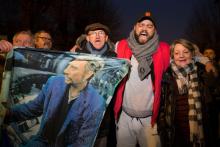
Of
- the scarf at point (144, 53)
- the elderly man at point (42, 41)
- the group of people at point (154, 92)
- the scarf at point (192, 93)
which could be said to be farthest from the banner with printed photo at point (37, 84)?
the elderly man at point (42, 41)

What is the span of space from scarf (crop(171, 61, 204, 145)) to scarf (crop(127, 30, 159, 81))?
0.39m

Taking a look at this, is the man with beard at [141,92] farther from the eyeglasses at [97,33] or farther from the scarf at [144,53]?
the eyeglasses at [97,33]

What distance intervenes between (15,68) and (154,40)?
74.2 inches

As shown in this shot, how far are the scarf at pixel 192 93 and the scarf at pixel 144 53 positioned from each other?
1.28 ft

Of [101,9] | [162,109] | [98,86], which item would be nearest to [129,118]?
[162,109]

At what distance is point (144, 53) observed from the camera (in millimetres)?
4758

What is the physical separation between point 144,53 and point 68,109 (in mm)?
1291

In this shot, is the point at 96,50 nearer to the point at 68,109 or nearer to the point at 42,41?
the point at 68,109

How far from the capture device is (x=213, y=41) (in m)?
23.5

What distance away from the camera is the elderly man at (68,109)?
4062mm

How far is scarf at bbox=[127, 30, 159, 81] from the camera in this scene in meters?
4.70

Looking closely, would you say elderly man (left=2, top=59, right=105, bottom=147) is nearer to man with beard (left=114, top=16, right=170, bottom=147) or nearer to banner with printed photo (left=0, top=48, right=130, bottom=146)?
banner with printed photo (left=0, top=48, right=130, bottom=146)

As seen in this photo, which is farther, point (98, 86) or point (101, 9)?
point (101, 9)

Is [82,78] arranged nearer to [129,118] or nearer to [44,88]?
[44,88]
